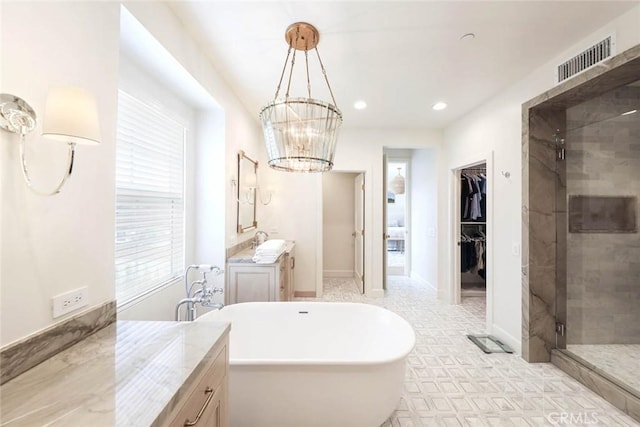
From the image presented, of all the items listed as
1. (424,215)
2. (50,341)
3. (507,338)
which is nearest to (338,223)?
(424,215)

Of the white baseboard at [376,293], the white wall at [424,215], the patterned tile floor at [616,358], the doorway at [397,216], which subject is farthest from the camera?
the doorway at [397,216]

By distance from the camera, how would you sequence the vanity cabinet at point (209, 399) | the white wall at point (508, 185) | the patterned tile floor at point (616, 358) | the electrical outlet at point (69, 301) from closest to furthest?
the vanity cabinet at point (209, 399) → the electrical outlet at point (69, 301) → the patterned tile floor at point (616, 358) → the white wall at point (508, 185)

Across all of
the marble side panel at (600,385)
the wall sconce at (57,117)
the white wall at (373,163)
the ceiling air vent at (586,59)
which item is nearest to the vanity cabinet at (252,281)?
the white wall at (373,163)

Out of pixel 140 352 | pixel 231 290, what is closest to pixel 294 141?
pixel 140 352

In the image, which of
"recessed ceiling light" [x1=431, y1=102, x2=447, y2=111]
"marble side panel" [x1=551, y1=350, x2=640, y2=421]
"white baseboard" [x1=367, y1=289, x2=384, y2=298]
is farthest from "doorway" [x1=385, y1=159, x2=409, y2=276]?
"marble side panel" [x1=551, y1=350, x2=640, y2=421]

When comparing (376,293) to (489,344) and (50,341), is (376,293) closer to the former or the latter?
(489,344)

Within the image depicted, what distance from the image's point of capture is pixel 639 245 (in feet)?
7.80

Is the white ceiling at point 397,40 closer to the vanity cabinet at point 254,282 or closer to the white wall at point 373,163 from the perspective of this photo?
the white wall at point 373,163

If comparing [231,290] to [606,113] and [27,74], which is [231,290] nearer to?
[27,74]

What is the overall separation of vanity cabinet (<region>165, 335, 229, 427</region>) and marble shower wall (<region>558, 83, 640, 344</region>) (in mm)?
3008

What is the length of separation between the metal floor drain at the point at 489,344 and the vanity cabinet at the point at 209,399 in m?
2.60

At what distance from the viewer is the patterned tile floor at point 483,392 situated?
179 cm

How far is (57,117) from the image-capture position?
2.84 feet

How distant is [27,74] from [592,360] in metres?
3.96
